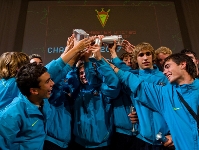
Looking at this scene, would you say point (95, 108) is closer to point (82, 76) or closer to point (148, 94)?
point (82, 76)

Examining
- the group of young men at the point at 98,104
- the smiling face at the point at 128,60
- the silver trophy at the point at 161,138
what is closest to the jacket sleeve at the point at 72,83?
the group of young men at the point at 98,104

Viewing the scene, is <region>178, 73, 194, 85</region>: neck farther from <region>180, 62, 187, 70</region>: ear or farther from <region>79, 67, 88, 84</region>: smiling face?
<region>79, 67, 88, 84</region>: smiling face

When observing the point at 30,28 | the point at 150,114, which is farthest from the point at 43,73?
the point at 30,28

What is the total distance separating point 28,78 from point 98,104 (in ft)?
1.91

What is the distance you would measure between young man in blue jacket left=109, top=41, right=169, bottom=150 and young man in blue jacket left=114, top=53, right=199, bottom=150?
9cm

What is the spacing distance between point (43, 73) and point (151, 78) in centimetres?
80

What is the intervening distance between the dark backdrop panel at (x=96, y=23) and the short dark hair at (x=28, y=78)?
1940mm

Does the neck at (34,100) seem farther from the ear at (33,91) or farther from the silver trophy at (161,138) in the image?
the silver trophy at (161,138)

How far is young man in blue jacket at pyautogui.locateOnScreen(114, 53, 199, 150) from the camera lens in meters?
1.25

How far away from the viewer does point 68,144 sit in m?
1.63

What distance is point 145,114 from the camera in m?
1.52

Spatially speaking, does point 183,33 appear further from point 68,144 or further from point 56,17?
point 68,144

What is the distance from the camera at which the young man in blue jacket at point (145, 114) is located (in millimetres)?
1488

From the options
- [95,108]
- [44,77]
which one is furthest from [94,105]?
[44,77]
